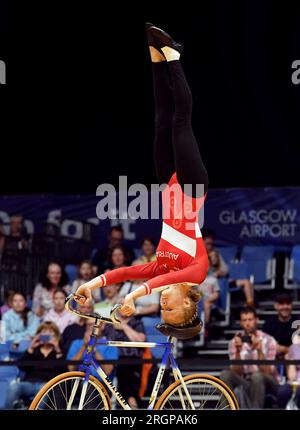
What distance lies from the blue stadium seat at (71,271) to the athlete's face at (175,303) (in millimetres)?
4875

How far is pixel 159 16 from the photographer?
10156 mm

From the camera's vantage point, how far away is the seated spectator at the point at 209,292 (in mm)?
9969

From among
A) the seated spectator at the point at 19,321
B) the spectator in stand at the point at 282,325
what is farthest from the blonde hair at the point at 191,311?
the seated spectator at the point at 19,321

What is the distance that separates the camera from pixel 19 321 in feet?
32.3

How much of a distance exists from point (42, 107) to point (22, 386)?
3.60 metres

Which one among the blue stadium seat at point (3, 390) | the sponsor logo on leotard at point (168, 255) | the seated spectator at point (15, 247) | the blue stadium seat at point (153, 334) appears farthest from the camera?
the seated spectator at point (15, 247)

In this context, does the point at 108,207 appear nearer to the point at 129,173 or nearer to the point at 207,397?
the point at 129,173

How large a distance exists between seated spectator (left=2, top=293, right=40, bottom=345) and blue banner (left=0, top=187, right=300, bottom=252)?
1239 mm

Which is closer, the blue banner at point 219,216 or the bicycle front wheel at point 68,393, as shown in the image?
the bicycle front wheel at point 68,393

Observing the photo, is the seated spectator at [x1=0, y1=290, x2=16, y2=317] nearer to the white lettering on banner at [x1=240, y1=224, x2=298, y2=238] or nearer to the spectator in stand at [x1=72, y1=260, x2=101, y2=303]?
the spectator in stand at [x1=72, y1=260, x2=101, y2=303]

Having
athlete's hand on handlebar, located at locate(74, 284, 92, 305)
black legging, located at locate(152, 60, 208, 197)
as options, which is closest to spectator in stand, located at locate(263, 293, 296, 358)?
black legging, located at locate(152, 60, 208, 197)

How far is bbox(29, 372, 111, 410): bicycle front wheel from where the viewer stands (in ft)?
18.0
